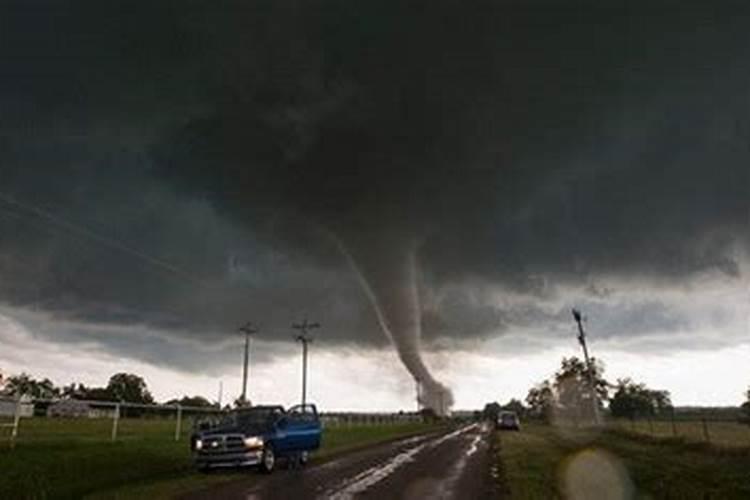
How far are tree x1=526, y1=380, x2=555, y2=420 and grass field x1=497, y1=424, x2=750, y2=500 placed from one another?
367 feet

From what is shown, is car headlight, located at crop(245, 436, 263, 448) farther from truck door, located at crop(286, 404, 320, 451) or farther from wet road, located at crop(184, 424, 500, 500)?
truck door, located at crop(286, 404, 320, 451)

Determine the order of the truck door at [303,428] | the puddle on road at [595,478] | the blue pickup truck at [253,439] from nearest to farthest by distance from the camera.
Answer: the puddle on road at [595,478]
the blue pickup truck at [253,439]
the truck door at [303,428]

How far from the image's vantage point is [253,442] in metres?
21.8

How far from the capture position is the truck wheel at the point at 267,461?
21.9 m

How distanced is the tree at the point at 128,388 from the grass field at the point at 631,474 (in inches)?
5983

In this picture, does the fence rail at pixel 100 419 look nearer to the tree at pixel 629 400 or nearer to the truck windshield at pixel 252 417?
the truck windshield at pixel 252 417

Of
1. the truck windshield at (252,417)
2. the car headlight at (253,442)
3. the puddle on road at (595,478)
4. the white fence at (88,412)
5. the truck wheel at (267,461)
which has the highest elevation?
the white fence at (88,412)

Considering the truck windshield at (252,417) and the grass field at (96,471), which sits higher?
the truck windshield at (252,417)

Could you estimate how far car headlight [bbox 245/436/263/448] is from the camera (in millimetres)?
21750

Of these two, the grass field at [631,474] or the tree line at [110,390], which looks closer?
the grass field at [631,474]

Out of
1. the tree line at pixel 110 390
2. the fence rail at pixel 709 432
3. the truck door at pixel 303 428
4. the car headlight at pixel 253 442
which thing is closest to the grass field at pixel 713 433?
the fence rail at pixel 709 432

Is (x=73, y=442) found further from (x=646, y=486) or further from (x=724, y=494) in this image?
(x=724, y=494)

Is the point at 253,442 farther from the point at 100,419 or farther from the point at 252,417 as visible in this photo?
the point at 100,419

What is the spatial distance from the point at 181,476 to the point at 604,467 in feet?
43.7
